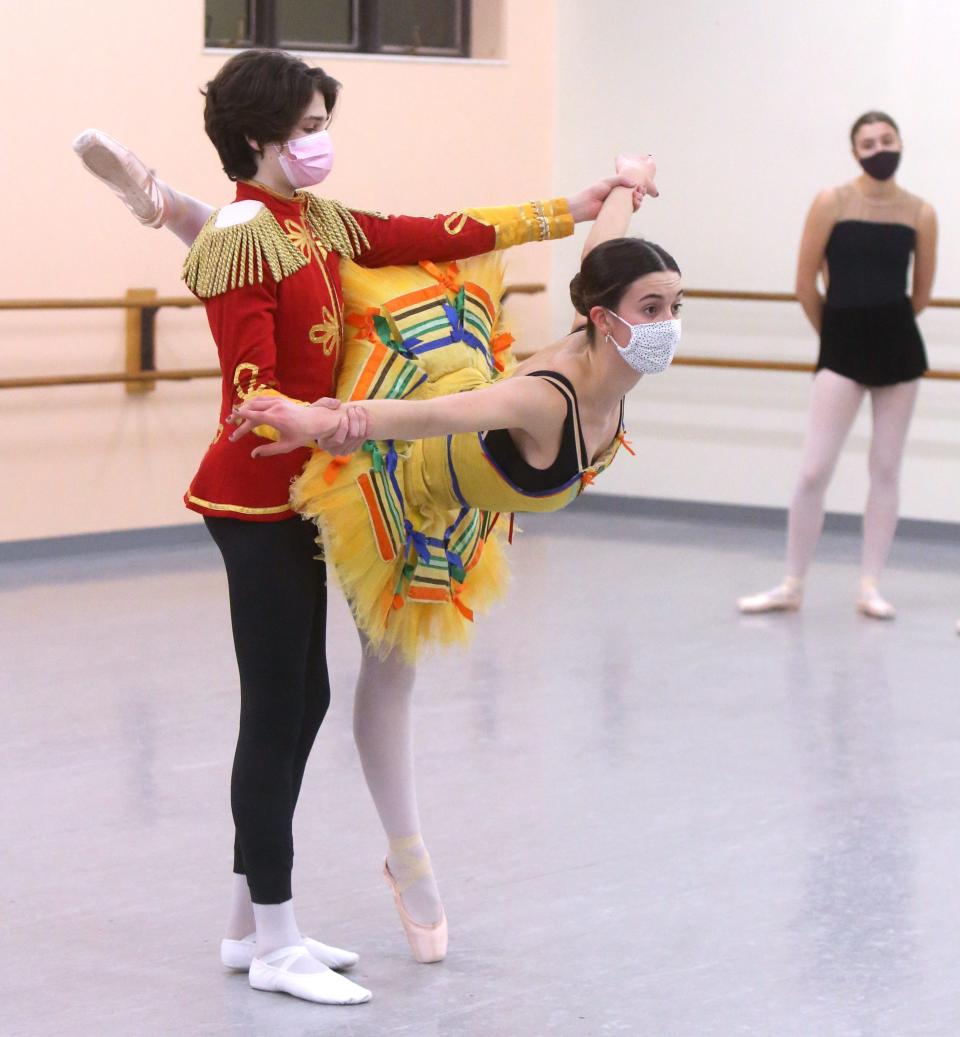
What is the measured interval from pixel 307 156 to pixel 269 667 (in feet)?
2.44

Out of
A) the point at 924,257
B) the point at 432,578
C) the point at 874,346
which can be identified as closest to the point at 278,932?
the point at 432,578

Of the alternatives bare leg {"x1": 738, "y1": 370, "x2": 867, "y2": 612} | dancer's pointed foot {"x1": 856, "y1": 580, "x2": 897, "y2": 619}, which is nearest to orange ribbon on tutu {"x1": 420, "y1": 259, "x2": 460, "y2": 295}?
bare leg {"x1": 738, "y1": 370, "x2": 867, "y2": 612}

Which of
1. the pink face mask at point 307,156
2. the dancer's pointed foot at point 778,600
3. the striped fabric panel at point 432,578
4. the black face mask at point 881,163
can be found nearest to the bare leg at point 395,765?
the striped fabric panel at point 432,578

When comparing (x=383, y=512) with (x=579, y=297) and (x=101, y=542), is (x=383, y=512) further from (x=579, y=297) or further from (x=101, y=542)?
(x=101, y=542)

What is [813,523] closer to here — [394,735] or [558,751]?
[558,751]

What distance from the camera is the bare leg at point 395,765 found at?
271 cm

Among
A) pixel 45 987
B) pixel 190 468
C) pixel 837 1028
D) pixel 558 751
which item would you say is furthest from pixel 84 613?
pixel 837 1028

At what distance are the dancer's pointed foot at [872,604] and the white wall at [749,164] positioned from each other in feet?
4.92

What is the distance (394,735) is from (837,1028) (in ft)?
2.64

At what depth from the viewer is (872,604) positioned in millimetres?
5480

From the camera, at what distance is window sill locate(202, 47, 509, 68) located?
260 inches

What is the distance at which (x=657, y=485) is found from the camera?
757 cm

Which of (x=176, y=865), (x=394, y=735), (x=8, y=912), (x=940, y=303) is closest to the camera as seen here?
(x=394, y=735)

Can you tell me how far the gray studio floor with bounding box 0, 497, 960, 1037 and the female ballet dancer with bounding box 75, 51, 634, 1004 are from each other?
19 centimetres
